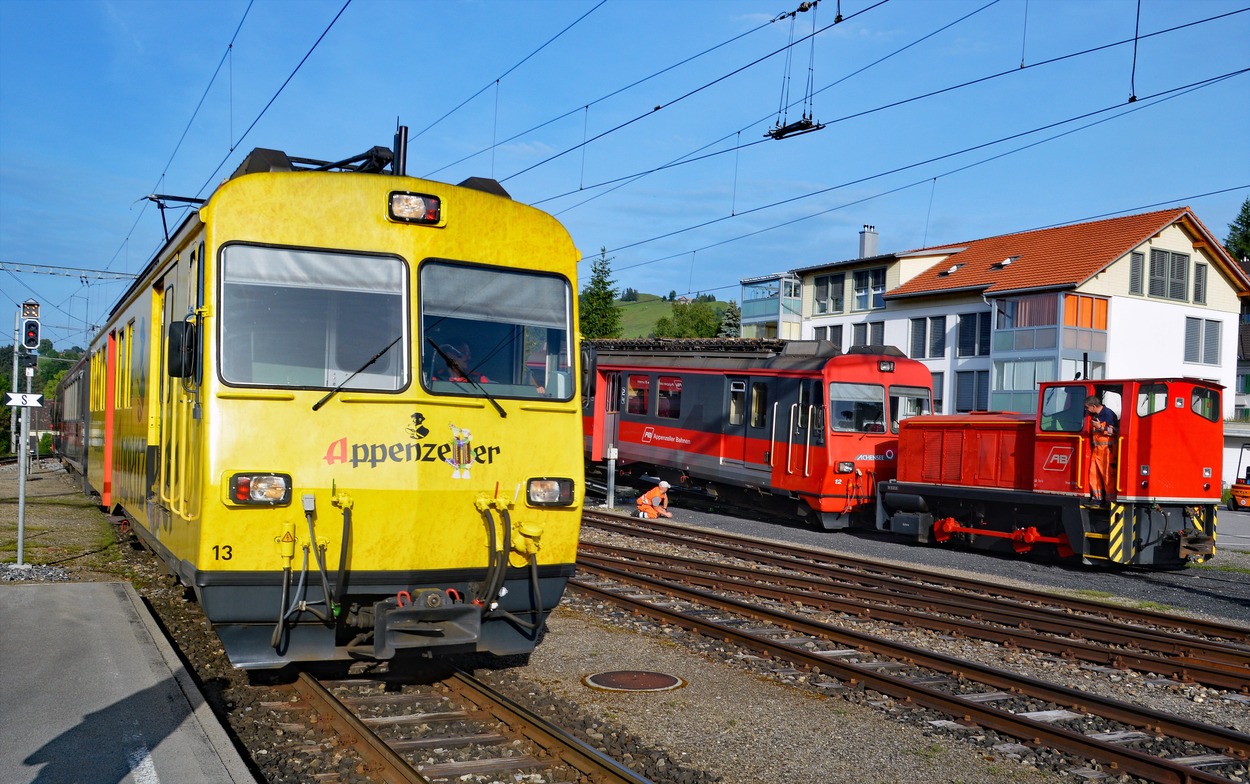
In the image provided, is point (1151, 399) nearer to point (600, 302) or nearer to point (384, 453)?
point (384, 453)

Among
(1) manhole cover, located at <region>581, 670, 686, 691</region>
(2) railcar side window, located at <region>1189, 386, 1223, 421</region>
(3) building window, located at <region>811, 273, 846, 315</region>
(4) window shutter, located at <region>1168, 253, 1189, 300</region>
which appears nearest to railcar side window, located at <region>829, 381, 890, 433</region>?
(2) railcar side window, located at <region>1189, 386, 1223, 421</region>

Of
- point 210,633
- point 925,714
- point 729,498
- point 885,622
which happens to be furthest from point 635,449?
point 925,714

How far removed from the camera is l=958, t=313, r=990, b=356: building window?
142 ft

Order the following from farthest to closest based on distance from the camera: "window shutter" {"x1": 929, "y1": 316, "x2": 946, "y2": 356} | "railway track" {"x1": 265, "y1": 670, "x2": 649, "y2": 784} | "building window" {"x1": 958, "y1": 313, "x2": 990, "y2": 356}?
"window shutter" {"x1": 929, "y1": 316, "x2": 946, "y2": 356} < "building window" {"x1": 958, "y1": 313, "x2": 990, "y2": 356} < "railway track" {"x1": 265, "y1": 670, "x2": 649, "y2": 784}

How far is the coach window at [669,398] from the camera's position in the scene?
956 inches

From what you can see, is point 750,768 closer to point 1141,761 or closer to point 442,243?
point 1141,761

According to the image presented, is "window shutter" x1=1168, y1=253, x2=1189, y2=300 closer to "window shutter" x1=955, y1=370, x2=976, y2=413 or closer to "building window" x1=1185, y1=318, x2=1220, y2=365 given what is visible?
"building window" x1=1185, y1=318, x2=1220, y2=365

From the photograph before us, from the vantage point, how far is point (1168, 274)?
1715 inches

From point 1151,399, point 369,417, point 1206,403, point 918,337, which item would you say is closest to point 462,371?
point 369,417

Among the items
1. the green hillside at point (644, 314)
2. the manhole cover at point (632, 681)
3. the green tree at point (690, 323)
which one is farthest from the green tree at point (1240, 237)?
the manhole cover at point (632, 681)

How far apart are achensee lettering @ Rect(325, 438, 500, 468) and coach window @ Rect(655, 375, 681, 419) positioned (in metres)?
17.6

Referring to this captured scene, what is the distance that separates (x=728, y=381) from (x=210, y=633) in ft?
48.2

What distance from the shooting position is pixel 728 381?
22828mm

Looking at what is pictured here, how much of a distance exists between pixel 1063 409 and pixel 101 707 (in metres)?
15.1
